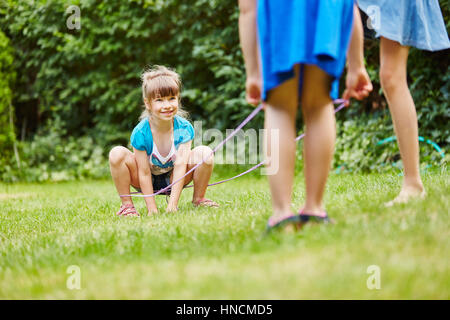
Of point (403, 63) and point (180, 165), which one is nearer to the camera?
point (403, 63)

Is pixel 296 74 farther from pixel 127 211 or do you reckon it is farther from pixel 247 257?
pixel 127 211

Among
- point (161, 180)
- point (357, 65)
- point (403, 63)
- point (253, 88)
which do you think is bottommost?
point (161, 180)

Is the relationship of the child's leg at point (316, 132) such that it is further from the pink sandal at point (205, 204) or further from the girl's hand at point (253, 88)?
the pink sandal at point (205, 204)

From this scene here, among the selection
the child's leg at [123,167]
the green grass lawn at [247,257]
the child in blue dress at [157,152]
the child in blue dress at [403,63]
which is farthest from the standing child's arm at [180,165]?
the child in blue dress at [403,63]

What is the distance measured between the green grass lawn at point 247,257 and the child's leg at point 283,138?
5.4 inches

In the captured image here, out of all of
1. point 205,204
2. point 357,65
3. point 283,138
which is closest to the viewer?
point 283,138

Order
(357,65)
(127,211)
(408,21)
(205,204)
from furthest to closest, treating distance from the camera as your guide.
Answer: (205,204) → (127,211) → (408,21) → (357,65)

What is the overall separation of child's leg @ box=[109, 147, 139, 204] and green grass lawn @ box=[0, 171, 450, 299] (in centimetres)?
69

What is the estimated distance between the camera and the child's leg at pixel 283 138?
170 cm

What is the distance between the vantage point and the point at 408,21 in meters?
2.26

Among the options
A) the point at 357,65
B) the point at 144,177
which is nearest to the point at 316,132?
the point at 357,65

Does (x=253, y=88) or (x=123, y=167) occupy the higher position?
(x=253, y=88)

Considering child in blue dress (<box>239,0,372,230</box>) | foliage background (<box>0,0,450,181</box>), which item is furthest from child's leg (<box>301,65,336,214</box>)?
foliage background (<box>0,0,450,181</box>)

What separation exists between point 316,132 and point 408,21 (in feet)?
3.01
